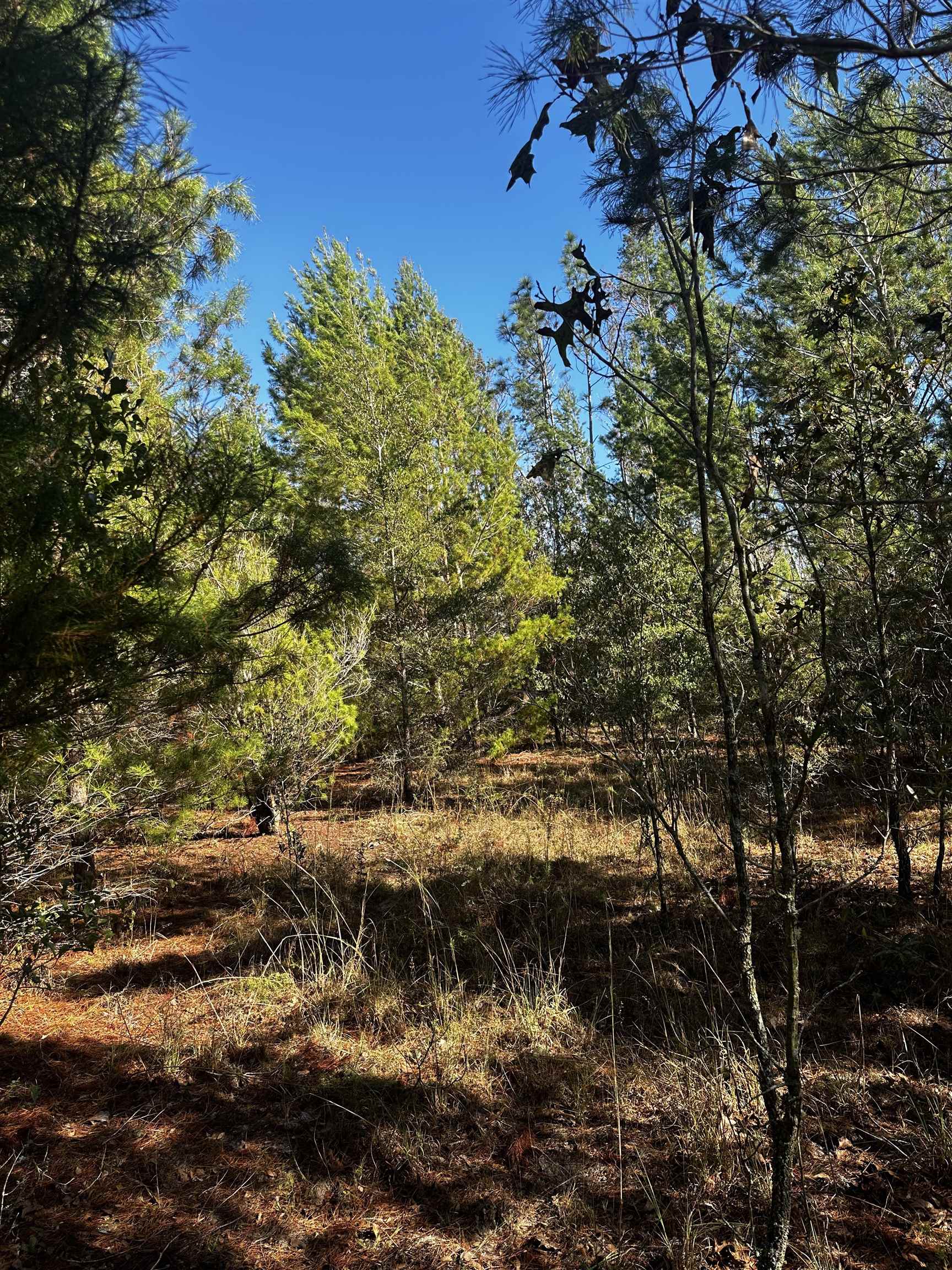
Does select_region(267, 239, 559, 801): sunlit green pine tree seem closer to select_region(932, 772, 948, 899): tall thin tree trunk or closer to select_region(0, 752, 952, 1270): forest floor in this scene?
select_region(0, 752, 952, 1270): forest floor

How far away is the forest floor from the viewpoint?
2.31 metres

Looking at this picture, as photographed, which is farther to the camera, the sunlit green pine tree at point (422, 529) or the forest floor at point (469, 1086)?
the sunlit green pine tree at point (422, 529)

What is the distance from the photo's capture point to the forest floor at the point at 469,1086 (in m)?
2.31

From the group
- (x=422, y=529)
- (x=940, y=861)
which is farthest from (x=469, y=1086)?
(x=422, y=529)

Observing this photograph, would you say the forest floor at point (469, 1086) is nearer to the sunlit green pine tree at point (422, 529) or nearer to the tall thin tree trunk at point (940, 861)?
the tall thin tree trunk at point (940, 861)

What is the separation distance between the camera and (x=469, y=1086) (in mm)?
3113

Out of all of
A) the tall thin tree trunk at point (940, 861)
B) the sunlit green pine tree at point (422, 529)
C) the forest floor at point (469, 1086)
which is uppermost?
the sunlit green pine tree at point (422, 529)

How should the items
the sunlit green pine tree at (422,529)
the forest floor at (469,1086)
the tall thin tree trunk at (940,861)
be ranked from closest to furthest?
the forest floor at (469,1086) < the tall thin tree trunk at (940,861) < the sunlit green pine tree at (422,529)

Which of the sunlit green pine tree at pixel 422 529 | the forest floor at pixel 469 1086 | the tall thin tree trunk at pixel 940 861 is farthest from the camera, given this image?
the sunlit green pine tree at pixel 422 529

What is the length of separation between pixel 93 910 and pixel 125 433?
279 centimetres

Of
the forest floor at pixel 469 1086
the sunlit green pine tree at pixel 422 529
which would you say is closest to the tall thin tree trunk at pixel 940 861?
the forest floor at pixel 469 1086

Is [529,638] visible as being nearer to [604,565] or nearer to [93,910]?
[604,565]

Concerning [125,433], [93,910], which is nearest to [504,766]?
[93,910]

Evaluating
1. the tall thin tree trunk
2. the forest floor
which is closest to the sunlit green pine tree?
the forest floor
